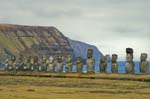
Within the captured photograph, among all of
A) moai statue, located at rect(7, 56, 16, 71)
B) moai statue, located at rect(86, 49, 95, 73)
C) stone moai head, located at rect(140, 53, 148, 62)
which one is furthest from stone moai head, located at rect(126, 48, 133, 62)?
moai statue, located at rect(7, 56, 16, 71)

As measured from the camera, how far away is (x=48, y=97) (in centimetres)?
1370

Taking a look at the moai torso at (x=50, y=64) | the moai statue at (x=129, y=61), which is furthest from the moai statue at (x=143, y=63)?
the moai torso at (x=50, y=64)

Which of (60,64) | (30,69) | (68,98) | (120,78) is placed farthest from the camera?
(30,69)

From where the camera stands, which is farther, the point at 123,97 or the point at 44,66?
the point at 44,66

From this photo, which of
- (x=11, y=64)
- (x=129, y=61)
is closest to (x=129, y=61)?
(x=129, y=61)

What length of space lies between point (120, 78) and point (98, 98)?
13.4m

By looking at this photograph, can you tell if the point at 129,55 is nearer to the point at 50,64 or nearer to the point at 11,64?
the point at 50,64

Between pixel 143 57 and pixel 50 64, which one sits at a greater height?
pixel 143 57

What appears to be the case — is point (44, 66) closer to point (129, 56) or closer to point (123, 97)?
point (129, 56)

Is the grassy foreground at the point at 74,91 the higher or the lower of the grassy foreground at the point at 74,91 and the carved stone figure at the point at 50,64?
the lower

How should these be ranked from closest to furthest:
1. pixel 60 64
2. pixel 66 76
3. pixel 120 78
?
1. pixel 120 78
2. pixel 66 76
3. pixel 60 64

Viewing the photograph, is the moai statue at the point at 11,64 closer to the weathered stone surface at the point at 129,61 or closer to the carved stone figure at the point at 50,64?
the carved stone figure at the point at 50,64

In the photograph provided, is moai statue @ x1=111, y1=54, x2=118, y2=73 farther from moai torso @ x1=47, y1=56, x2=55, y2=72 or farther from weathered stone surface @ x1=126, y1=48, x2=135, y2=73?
moai torso @ x1=47, y1=56, x2=55, y2=72

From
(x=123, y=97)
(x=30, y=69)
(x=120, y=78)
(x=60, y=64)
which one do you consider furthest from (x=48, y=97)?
(x=30, y=69)
